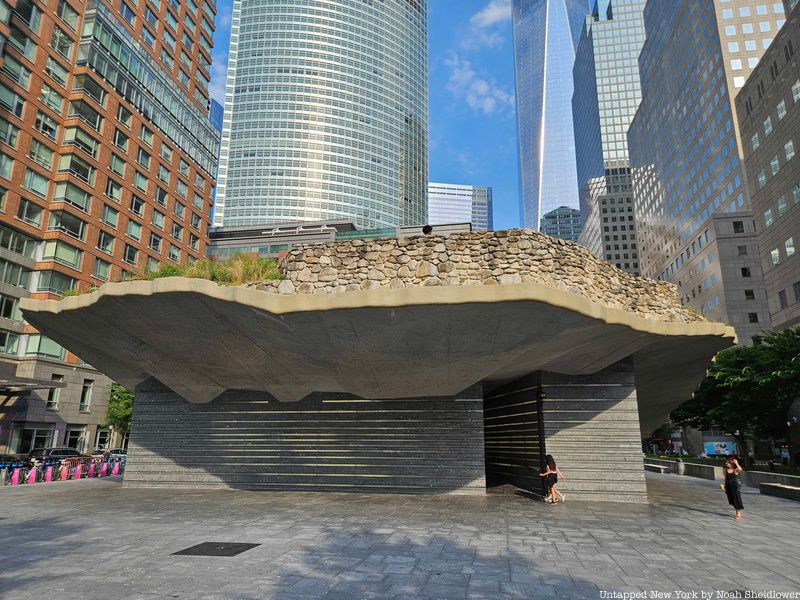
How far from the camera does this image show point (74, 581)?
277 inches

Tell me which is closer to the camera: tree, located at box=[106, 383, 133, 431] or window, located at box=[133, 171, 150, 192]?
tree, located at box=[106, 383, 133, 431]

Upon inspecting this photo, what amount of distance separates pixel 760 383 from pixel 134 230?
55.5 meters

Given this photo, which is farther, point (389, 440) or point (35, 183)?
point (35, 183)

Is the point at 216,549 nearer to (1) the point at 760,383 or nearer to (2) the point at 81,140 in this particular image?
(1) the point at 760,383

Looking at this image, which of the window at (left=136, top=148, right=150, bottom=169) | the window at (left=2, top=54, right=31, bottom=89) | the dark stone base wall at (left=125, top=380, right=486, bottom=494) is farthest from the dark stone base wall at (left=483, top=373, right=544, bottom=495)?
the window at (left=136, top=148, right=150, bottom=169)

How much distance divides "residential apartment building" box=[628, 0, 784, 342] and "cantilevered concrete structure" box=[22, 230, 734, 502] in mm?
61069

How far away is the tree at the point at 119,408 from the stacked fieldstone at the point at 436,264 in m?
41.2

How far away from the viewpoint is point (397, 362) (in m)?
14.7

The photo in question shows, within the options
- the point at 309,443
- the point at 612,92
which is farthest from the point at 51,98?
the point at 612,92

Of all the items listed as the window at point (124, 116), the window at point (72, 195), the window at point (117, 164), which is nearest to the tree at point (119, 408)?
the window at point (72, 195)

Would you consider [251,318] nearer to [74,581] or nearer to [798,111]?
[74,581]

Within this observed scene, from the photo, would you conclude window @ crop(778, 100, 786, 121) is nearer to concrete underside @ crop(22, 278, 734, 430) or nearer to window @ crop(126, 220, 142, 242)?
concrete underside @ crop(22, 278, 734, 430)

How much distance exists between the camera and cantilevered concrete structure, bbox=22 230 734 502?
12359 mm

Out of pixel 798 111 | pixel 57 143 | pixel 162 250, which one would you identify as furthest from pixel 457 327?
pixel 798 111
